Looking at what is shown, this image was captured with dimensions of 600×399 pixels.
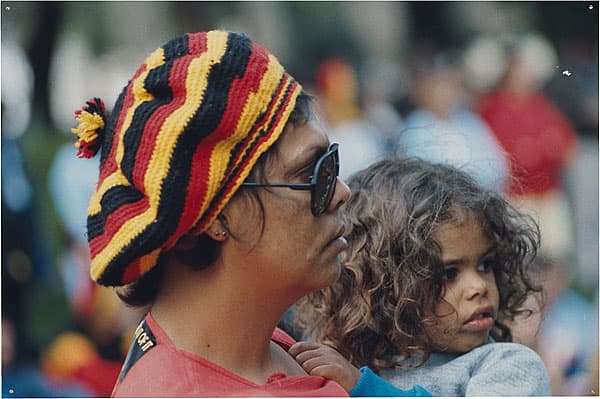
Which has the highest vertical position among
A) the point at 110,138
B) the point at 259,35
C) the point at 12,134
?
the point at 110,138

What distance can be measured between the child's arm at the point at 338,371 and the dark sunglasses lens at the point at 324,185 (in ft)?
1.03

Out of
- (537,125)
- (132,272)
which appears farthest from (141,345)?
(537,125)

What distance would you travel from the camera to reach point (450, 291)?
2.13 metres

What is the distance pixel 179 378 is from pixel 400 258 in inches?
30.4

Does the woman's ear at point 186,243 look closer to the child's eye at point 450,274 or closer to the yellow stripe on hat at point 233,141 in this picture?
the yellow stripe on hat at point 233,141

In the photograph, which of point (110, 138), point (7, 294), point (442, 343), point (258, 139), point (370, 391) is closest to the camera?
point (258, 139)

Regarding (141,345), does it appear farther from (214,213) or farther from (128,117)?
(128,117)

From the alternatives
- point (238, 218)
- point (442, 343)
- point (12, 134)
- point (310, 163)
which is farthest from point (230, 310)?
point (12, 134)

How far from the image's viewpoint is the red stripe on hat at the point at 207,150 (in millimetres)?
1572

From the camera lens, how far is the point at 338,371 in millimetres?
1813

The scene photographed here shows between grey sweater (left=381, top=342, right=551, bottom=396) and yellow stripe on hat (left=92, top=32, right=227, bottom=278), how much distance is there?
820 mm

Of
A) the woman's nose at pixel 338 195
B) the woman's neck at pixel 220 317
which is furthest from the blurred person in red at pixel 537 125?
the woman's neck at pixel 220 317

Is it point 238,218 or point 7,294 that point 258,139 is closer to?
point 238,218

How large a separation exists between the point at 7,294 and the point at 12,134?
2.58 ft
